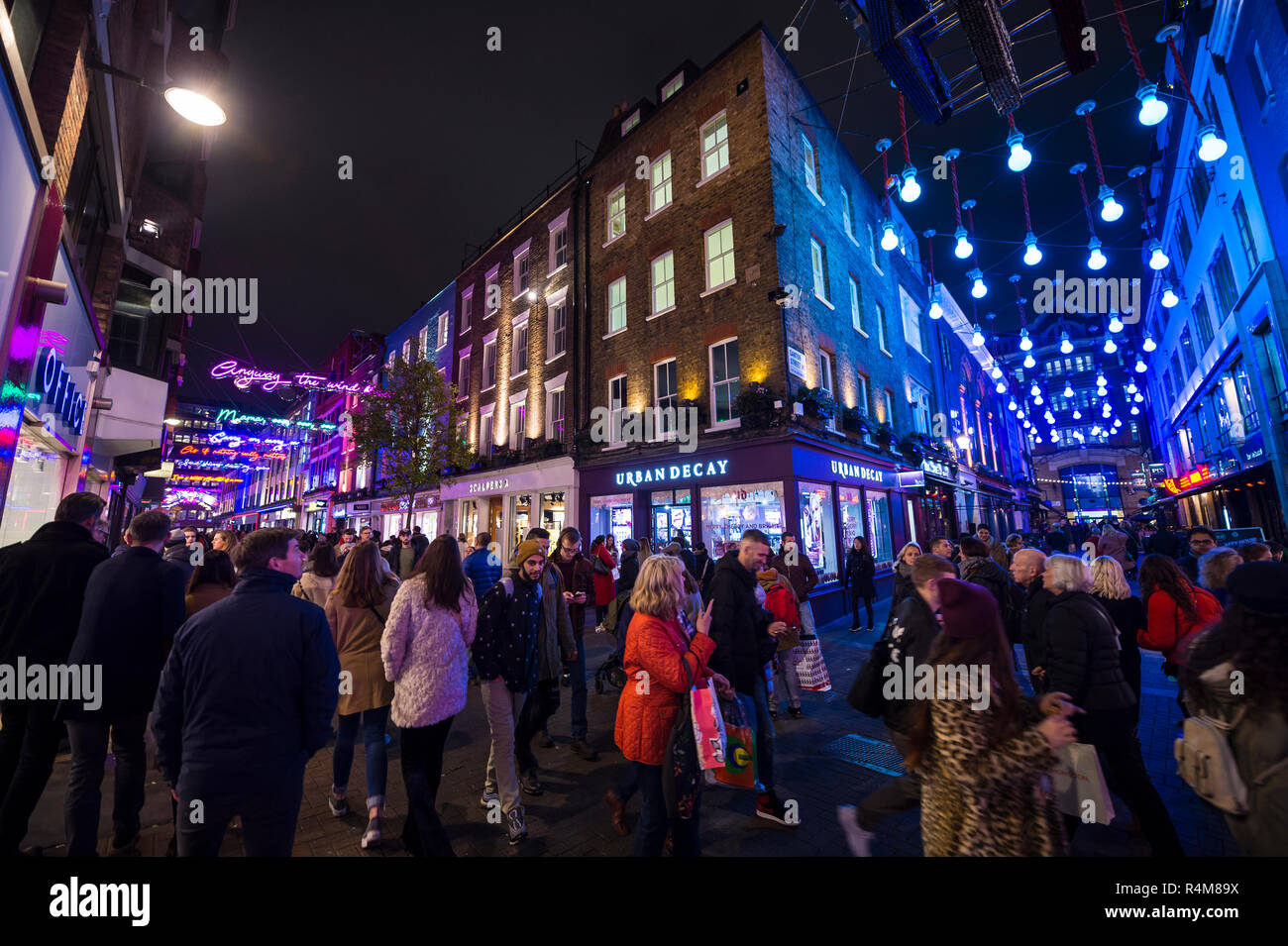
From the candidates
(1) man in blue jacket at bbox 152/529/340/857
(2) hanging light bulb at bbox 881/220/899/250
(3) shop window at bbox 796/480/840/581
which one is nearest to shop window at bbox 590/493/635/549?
(3) shop window at bbox 796/480/840/581

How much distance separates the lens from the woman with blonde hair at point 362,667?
3.89 m

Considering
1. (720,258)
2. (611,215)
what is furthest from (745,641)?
(611,215)

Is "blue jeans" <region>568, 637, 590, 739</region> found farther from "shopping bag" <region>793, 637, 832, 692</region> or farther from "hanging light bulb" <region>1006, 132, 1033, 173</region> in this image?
"hanging light bulb" <region>1006, 132, 1033, 173</region>

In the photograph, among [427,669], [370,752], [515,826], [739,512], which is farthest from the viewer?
[739,512]

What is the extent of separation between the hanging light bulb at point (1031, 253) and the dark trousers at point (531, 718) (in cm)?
1206

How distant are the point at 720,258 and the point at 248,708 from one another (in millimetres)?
15055

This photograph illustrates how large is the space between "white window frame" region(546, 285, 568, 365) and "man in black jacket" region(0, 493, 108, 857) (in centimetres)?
1628

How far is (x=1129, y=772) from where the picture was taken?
330 centimetres

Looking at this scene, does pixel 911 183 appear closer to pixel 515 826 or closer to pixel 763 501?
pixel 763 501

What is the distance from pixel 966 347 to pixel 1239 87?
16.9m

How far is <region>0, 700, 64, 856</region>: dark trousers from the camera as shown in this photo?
10.4ft
